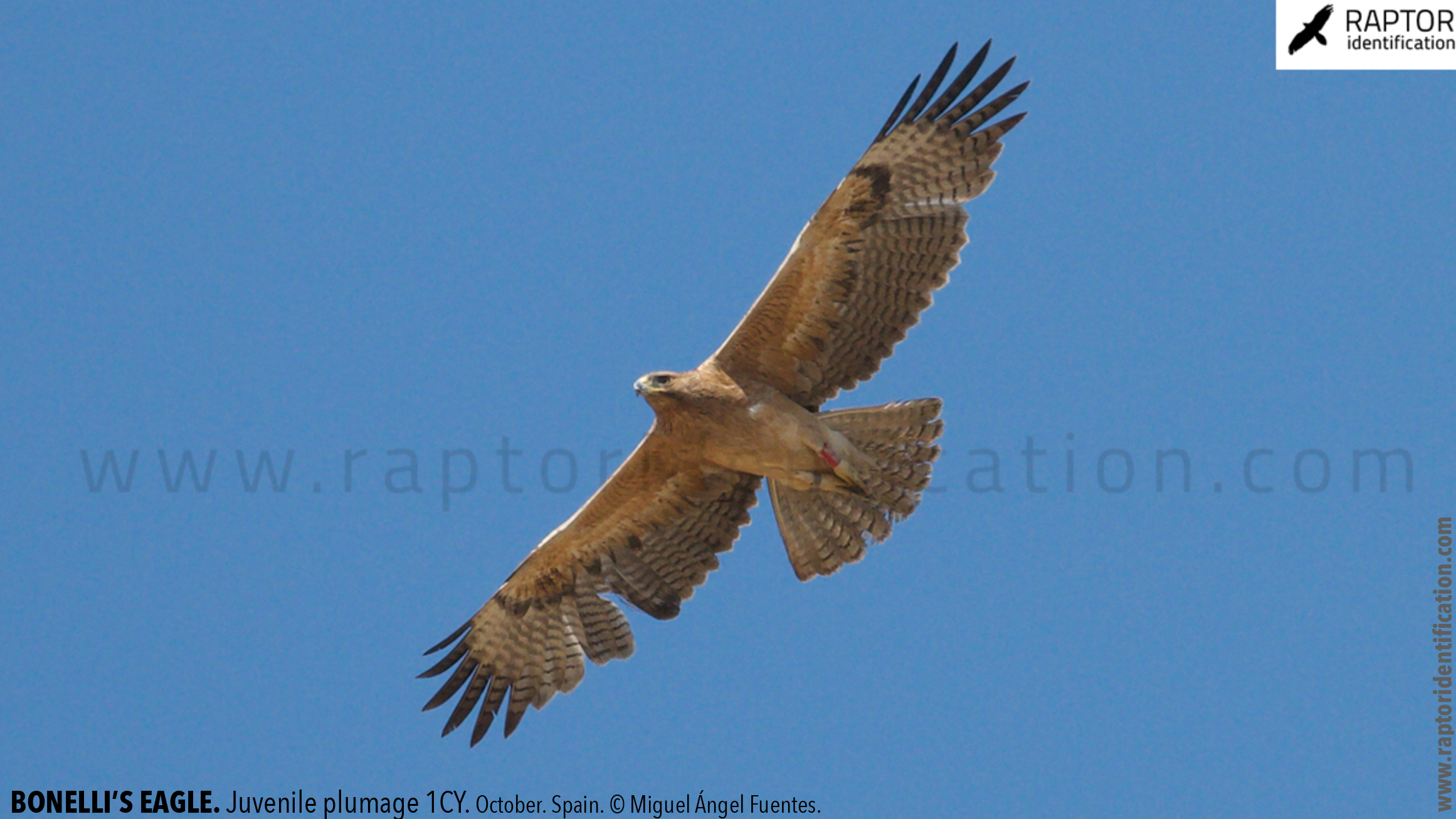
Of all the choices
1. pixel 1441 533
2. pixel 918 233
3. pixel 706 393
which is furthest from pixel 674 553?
pixel 1441 533

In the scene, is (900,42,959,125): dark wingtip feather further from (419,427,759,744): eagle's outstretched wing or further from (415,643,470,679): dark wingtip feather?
(415,643,470,679): dark wingtip feather

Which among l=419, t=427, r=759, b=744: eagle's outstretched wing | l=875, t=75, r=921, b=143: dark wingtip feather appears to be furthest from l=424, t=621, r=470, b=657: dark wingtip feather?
l=875, t=75, r=921, b=143: dark wingtip feather

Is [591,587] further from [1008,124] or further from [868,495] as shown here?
[1008,124]

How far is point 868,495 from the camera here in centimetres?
1007

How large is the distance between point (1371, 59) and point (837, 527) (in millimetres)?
5342

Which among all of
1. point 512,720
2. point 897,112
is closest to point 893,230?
point 897,112

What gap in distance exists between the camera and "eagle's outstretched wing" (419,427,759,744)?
10.4 meters

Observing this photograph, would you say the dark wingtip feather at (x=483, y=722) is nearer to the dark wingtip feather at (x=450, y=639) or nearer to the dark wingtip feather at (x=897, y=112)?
the dark wingtip feather at (x=450, y=639)

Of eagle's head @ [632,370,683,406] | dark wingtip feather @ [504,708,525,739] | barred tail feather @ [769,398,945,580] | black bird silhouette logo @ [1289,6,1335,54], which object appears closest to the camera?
eagle's head @ [632,370,683,406]

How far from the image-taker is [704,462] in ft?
33.6

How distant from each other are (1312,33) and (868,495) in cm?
506

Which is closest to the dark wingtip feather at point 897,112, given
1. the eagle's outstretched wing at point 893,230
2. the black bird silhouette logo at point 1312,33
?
the eagle's outstretched wing at point 893,230

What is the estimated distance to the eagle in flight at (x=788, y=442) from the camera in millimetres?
9742

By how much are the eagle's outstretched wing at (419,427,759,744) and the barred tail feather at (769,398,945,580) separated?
0.40 m
